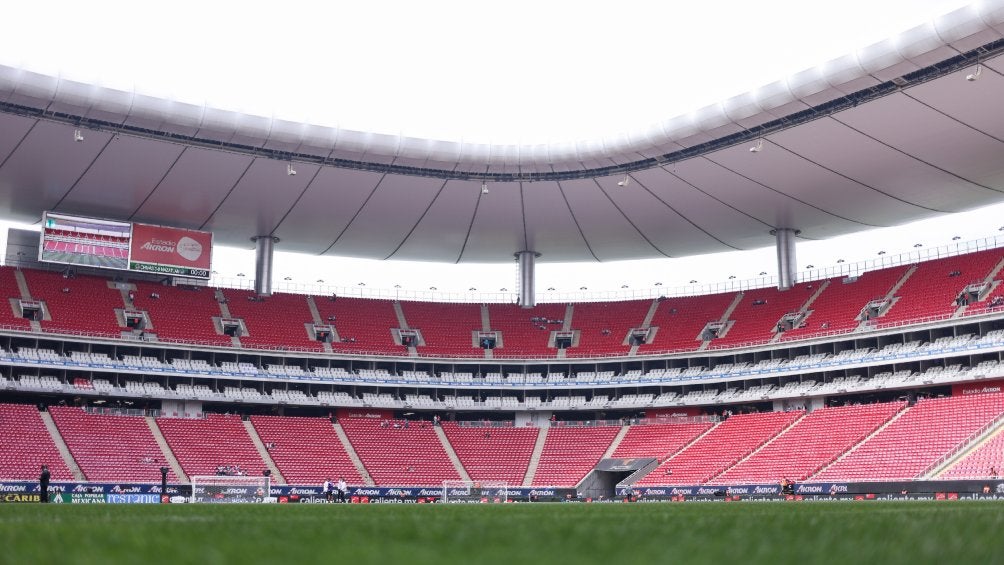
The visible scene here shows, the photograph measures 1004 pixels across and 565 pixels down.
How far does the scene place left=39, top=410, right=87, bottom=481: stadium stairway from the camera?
4241 centimetres

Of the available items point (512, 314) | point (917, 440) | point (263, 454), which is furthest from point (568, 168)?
point (263, 454)

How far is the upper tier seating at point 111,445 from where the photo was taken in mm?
43375

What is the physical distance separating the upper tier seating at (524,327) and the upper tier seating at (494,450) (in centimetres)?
514

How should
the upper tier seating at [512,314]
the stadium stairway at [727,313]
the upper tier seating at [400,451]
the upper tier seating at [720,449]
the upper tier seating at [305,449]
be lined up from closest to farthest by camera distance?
the upper tier seating at [720,449] → the upper tier seating at [305,449] → the upper tier seating at [400,451] → the upper tier seating at [512,314] → the stadium stairway at [727,313]

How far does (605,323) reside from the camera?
61.6m

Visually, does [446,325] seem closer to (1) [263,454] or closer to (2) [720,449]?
(1) [263,454]

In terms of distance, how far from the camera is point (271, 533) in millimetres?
5047

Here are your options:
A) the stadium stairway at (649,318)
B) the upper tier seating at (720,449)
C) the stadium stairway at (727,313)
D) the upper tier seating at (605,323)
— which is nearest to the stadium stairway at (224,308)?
the upper tier seating at (605,323)

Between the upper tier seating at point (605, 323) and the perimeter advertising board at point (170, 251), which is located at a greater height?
the perimeter advertising board at point (170, 251)

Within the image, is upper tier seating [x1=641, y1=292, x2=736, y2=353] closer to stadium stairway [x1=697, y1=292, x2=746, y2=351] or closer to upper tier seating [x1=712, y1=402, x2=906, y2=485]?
stadium stairway [x1=697, y1=292, x2=746, y2=351]

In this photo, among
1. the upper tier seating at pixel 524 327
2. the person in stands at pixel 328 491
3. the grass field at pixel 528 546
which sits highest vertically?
the upper tier seating at pixel 524 327

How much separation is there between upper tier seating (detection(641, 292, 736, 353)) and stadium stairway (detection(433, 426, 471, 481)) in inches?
541

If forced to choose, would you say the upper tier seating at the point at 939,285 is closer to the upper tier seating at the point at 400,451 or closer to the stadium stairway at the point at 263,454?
the upper tier seating at the point at 400,451

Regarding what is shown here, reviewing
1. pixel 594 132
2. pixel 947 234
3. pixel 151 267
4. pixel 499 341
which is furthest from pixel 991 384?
pixel 151 267
